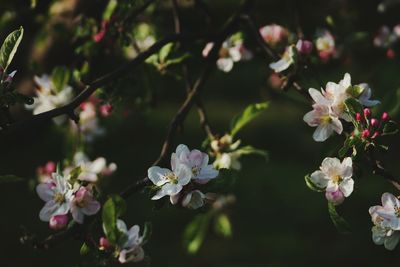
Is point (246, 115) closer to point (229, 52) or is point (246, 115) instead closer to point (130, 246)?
point (229, 52)

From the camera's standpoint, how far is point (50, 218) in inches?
57.5

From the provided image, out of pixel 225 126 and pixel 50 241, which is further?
pixel 225 126

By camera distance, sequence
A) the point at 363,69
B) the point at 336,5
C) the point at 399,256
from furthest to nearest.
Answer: the point at 399,256, the point at 363,69, the point at 336,5

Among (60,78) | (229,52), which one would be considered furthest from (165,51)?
(60,78)

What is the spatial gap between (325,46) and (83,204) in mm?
1078

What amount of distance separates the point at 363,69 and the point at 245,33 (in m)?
1.46

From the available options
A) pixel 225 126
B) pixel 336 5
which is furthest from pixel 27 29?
pixel 225 126

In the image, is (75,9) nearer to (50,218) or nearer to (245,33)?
(245,33)

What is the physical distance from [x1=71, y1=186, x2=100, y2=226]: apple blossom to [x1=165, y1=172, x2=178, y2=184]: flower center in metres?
0.17

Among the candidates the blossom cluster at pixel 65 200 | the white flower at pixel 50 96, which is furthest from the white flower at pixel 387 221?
the white flower at pixel 50 96

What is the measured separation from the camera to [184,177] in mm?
1361

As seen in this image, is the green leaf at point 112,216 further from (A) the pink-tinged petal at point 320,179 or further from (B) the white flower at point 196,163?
(A) the pink-tinged petal at point 320,179

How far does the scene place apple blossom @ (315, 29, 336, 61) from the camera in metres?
2.14

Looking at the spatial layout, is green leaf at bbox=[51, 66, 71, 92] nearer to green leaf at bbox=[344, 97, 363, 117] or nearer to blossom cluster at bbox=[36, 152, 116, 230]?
blossom cluster at bbox=[36, 152, 116, 230]
